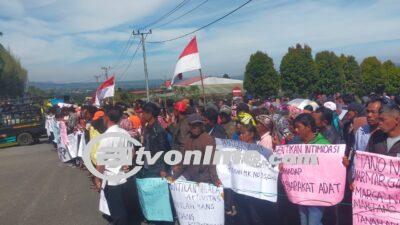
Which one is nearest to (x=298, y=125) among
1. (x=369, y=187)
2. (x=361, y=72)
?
(x=369, y=187)

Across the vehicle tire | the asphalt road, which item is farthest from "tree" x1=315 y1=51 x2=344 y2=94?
the asphalt road

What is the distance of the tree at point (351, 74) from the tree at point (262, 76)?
34.7ft

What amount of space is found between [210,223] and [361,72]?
5929 cm

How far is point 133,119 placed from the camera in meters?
9.87

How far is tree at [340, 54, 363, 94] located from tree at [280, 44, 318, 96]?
593 cm

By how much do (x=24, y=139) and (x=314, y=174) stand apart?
763 inches

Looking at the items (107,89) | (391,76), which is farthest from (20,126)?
(391,76)

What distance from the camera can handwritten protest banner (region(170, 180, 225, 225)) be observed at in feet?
17.3

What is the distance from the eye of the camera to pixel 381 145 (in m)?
4.38

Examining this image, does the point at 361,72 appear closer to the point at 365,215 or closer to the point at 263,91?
the point at 263,91

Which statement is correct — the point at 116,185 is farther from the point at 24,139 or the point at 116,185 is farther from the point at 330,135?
the point at 24,139

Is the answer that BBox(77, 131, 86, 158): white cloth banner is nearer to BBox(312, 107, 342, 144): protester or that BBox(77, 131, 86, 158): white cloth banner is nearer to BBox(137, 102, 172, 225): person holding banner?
BBox(137, 102, 172, 225): person holding banner

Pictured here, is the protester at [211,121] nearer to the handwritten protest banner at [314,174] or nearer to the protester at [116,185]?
the protester at [116,185]

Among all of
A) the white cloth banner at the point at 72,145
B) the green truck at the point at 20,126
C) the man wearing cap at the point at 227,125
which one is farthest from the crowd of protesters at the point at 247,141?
the green truck at the point at 20,126
